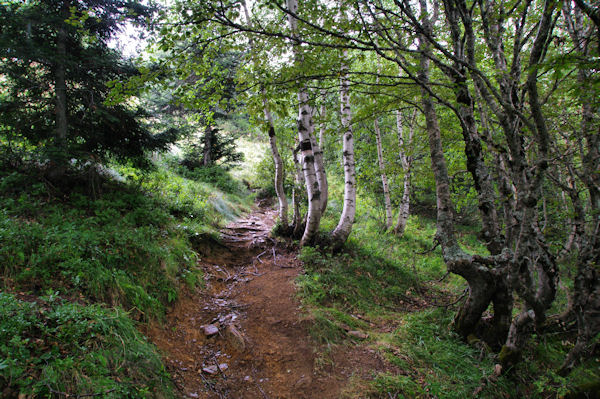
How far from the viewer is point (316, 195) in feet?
24.1

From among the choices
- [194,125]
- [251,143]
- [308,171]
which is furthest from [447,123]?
[251,143]

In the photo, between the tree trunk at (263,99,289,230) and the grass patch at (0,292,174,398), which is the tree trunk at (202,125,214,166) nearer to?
the tree trunk at (263,99,289,230)

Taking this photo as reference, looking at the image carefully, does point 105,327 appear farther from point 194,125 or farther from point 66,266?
point 194,125

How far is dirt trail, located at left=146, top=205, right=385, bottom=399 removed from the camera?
328 centimetres

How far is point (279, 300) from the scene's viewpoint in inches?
203

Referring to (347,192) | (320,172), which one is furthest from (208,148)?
(347,192)

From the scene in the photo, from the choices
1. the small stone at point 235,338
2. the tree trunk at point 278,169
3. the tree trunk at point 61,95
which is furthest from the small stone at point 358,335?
the tree trunk at point 61,95

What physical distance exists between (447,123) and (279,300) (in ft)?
19.7

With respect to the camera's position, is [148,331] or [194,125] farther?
[194,125]

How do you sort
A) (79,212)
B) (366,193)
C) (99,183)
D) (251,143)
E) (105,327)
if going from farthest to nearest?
(251,143) < (366,193) < (99,183) < (79,212) < (105,327)

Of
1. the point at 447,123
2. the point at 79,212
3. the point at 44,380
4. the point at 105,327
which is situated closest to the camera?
the point at 44,380

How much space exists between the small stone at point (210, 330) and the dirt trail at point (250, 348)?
16 mm

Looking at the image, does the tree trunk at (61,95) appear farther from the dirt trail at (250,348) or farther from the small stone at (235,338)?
the small stone at (235,338)

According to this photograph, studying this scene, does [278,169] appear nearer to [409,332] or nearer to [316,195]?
[316,195]
